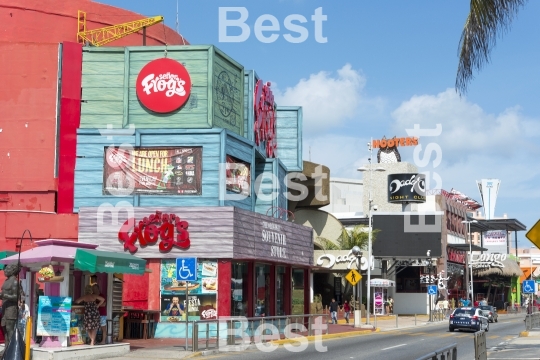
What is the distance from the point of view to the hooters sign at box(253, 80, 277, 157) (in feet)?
131

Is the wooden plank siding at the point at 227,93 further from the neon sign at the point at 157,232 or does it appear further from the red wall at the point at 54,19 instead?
the red wall at the point at 54,19

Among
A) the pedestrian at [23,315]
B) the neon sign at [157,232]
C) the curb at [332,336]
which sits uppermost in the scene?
the neon sign at [157,232]

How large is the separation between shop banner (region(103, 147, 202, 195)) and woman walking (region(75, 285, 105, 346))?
11.1 metres

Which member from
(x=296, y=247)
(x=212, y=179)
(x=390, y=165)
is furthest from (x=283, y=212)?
(x=390, y=165)

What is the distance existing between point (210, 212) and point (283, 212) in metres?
12.4

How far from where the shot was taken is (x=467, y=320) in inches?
1655

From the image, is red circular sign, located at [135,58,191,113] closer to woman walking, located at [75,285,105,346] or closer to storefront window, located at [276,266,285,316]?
storefront window, located at [276,266,285,316]

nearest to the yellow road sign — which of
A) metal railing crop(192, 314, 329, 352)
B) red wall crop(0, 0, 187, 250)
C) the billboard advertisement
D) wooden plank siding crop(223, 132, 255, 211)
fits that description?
metal railing crop(192, 314, 329, 352)

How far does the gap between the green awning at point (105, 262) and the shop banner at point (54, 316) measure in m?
1.04

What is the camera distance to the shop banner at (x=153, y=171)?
3441 centimetres

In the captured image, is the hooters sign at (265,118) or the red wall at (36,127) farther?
the hooters sign at (265,118)

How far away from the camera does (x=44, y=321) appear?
22.2 meters

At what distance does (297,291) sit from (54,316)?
2418cm

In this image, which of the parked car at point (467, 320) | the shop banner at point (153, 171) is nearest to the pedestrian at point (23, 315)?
the shop banner at point (153, 171)
